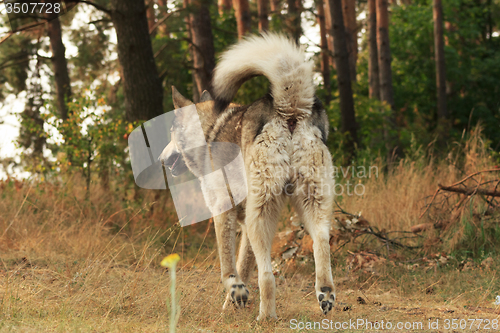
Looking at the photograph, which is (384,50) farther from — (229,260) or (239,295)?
(239,295)

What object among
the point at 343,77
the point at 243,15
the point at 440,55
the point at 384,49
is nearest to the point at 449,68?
the point at 440,55

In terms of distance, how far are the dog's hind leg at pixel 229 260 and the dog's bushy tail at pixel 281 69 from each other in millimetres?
1226

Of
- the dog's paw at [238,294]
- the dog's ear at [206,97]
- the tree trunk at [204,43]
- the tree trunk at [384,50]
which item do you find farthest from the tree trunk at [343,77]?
the dog's paw at [238,294]

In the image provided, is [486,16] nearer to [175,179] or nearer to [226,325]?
[175,179]

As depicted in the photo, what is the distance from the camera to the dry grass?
132 inches

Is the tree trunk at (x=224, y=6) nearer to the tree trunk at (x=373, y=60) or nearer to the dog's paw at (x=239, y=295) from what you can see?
the tree trunk at (x=373, y=60)

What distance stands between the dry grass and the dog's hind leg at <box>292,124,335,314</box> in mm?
656

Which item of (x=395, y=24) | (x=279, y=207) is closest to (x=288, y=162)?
(x=279, y=207)

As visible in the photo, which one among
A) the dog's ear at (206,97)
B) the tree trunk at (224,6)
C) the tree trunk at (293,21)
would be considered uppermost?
the tree trunk at (224,6)

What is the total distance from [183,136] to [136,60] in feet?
11.5

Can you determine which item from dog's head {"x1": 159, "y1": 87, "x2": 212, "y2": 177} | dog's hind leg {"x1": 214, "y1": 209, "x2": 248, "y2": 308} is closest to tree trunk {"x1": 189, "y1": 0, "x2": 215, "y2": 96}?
dog's head {"x1": 159, "y1": 87, "x2": 212, "y2": 177}

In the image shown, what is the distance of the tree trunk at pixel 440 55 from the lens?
49.8 feet

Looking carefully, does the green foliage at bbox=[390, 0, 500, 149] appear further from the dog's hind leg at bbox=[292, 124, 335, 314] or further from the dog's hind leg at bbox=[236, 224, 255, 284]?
the dog's hind leg at bbox=[292, 124, 335, 314]

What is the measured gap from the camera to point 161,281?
3936 millimetres
